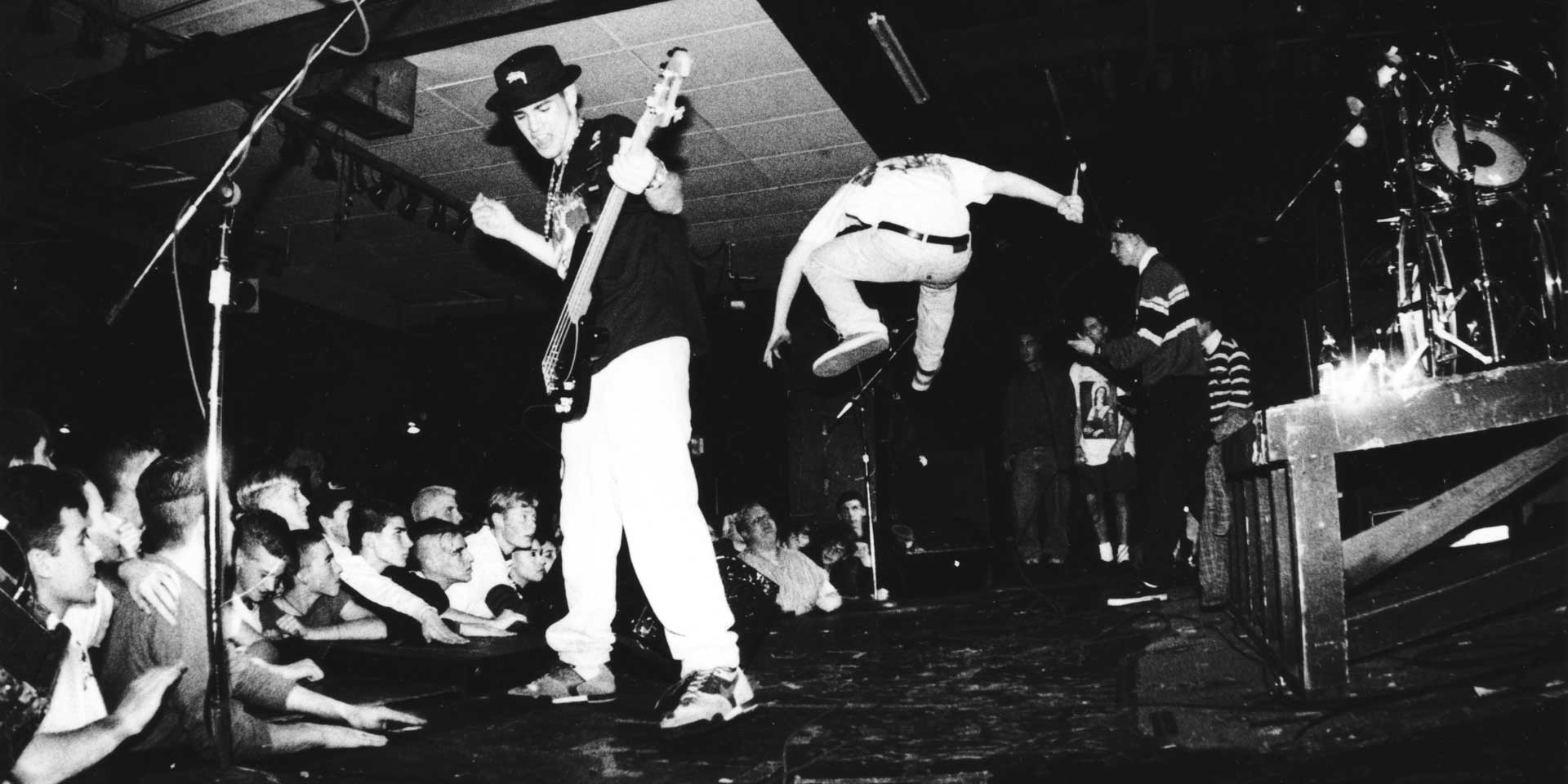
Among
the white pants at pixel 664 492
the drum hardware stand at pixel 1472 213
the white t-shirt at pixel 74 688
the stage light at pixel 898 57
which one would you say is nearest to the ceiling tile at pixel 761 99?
the stage light at pixel 898 57

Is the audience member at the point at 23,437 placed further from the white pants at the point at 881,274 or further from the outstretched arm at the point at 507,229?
the white pants at the point at 881,274

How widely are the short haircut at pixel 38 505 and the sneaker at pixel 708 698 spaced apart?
1462mm

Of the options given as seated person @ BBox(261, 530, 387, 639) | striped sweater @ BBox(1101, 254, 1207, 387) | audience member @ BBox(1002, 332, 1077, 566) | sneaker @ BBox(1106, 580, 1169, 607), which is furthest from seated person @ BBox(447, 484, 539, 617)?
audience member @ BBox(1002, 332, 1077, 566)

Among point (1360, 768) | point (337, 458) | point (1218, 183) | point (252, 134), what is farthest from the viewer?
point (337, 458)

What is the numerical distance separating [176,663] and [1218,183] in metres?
8.11

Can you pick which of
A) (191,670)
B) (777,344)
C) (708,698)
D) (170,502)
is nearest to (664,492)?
(708,698)

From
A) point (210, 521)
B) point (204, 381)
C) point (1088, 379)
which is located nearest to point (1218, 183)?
point (1088, 379)

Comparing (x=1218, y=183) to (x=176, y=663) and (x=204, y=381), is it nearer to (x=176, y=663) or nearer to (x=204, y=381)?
(x=176, y=663)

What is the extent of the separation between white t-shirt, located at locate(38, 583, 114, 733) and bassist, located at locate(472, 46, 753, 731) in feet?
3.47

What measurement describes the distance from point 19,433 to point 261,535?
79 centimetres

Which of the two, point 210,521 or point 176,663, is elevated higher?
point 210,521

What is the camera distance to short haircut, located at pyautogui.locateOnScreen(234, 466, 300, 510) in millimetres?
4023

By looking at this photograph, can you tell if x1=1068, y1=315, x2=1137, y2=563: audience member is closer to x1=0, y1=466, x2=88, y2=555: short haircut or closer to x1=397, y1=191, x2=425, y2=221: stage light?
x1=397, y1=191, x2=425, y2=221: stage light

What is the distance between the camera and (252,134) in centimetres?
254
